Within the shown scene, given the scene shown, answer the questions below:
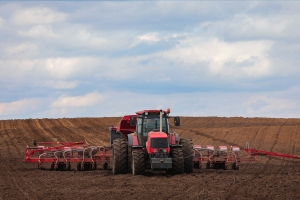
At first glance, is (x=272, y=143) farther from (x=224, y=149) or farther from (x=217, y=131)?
Result: (x=224, y=149)

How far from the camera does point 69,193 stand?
1588 cm

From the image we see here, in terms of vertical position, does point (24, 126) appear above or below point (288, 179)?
above

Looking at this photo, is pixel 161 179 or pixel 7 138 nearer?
pixel 161 179

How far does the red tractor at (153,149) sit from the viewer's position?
20.0 m

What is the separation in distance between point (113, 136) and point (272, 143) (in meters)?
15.2

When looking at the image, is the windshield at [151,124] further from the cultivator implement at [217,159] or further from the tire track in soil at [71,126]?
the tire track in soil at [71,126]

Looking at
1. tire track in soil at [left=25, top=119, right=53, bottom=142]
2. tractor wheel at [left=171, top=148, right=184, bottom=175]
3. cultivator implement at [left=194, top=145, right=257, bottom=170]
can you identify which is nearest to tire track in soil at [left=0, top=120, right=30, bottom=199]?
tire track in soil at [left=25, top=119, right=53, bottom=142]

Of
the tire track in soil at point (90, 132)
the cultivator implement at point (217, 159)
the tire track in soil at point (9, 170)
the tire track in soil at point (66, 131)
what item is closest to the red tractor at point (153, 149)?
the cultivator implement at point (217, 159)

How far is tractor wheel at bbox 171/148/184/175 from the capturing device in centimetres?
2017

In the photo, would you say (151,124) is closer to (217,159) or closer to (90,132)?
(217,159)

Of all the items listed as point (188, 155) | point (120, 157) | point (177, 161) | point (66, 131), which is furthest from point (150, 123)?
point (66, 131)

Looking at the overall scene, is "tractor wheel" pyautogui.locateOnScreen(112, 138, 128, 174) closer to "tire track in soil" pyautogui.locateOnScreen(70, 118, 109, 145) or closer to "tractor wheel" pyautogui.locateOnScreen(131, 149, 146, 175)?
"tractor wheel" pyautogui.locateOnScreen(131, 149, 146, 175)

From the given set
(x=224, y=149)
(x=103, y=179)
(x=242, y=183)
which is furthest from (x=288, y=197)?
(x=224, y=149)

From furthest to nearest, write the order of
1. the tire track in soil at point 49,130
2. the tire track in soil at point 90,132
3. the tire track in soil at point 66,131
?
1. the tire track in soil at point 66,131
2. the tire track in soil at point 49,130
3. the tire track in soil at point 90,132
